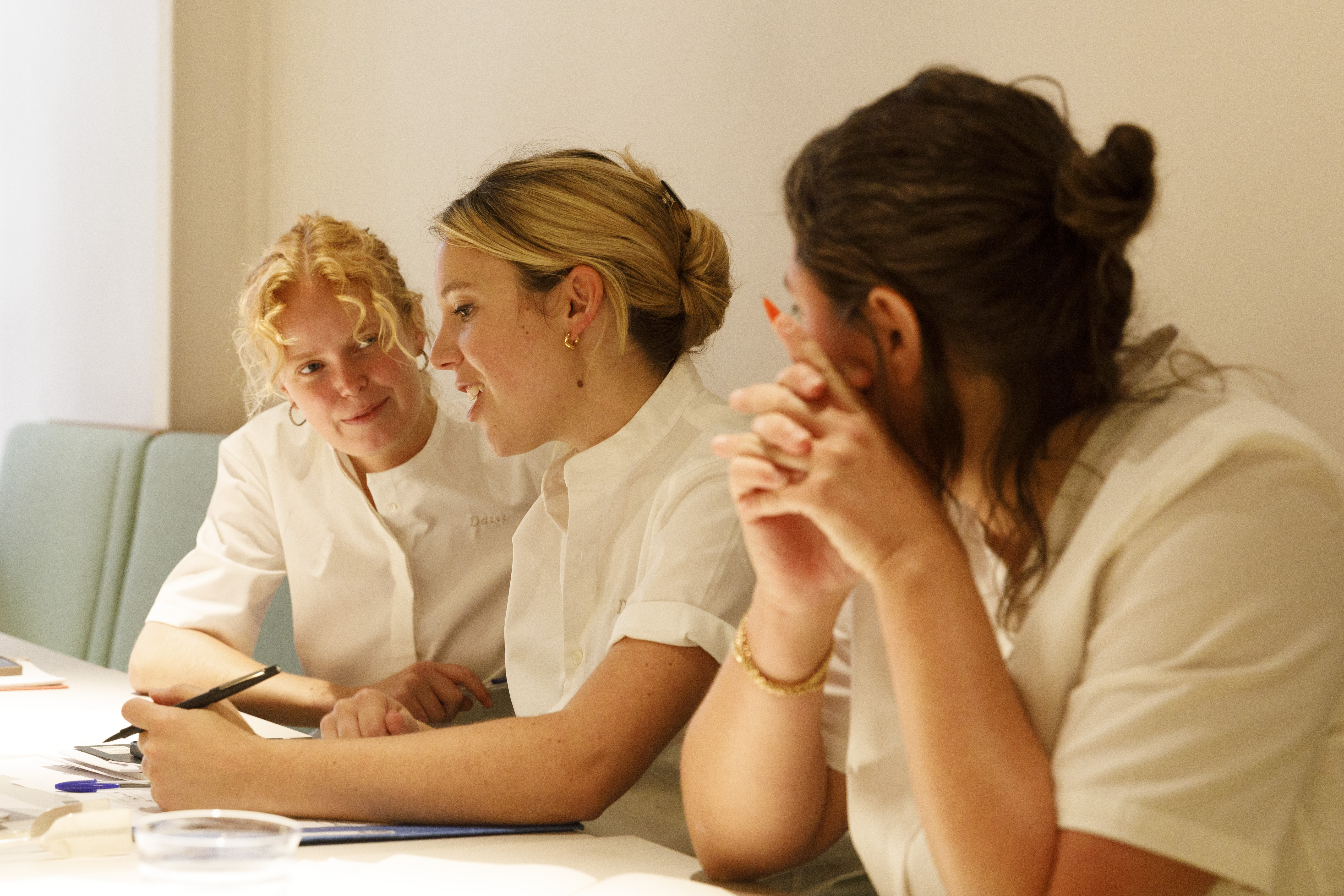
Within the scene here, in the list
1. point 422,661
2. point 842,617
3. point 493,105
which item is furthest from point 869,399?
point 493,105

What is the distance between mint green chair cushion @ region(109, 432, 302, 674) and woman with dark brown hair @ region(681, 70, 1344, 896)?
2.04 m

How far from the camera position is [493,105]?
2.55m

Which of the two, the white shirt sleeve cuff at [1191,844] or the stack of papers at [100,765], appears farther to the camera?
the stack of papers at [100,765]

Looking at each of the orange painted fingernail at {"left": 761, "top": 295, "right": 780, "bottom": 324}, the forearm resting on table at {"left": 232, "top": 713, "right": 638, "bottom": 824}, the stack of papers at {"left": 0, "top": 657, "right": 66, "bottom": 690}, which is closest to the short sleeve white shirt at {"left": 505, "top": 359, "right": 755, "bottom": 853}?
the forearm resting on table at {"left": 232, "top": 713, "right": 638, "bottom": 824}

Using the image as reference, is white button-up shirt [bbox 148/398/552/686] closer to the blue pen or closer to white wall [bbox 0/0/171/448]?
the blue pen

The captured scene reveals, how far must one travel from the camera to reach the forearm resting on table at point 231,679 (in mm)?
1816

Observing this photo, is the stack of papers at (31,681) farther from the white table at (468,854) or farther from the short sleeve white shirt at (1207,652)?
the short sleeve white shirt at (1207,652)

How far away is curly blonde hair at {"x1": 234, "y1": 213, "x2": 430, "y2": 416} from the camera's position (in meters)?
1.89

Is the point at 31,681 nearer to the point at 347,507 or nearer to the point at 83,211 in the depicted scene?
the point at 347,507

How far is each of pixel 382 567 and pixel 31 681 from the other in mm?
519

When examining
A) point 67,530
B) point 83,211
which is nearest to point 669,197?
point 67,530

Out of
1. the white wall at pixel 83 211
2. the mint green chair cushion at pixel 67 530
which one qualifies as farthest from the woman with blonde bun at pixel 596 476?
the white wall at pixel 83 211

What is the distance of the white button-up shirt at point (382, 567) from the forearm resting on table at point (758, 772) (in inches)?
37.2

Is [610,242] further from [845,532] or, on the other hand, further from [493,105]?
[493,105]
